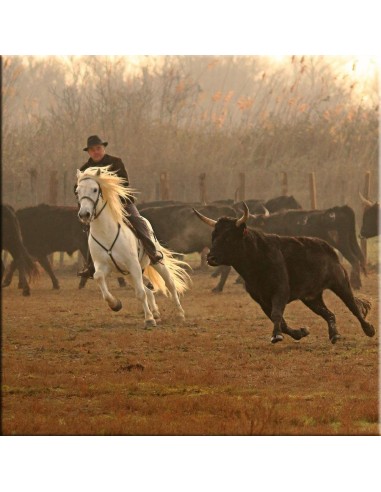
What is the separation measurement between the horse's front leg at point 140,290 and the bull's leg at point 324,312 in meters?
1.48

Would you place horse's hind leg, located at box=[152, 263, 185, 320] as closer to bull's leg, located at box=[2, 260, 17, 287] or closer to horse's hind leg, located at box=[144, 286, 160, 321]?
horse's hind leg, located at box=[144, 286, 160, 321]

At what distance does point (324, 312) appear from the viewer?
30.0 feet

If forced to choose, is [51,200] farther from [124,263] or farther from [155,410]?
[155,410]

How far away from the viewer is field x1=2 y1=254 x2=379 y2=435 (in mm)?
7133

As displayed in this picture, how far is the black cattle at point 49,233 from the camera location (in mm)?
11141

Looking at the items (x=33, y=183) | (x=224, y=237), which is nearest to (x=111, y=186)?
(x=33, y=183)

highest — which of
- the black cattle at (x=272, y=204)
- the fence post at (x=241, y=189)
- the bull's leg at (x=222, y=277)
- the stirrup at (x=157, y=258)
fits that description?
the fence post at (x=241, y=189)

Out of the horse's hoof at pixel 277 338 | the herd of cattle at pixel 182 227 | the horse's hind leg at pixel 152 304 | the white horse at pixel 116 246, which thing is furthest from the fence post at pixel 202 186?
the horse's hoof at pixel 277 338

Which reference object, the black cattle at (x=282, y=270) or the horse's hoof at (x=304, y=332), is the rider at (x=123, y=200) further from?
the horse's hoof at (x=304, y=332)

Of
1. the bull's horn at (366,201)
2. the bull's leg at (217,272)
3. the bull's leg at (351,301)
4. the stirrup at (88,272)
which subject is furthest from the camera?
the bull's leg at (217,272)

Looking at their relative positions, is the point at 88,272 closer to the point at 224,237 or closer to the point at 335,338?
the point at 224,237

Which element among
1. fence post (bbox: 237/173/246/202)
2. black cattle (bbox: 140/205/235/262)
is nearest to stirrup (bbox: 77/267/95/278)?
fence post (bbox: 237/173/246/202)

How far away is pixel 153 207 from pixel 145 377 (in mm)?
4050

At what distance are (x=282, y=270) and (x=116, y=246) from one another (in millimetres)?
1768
